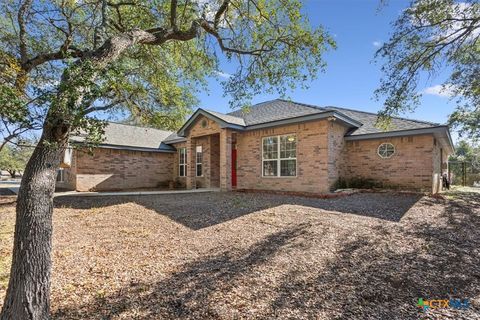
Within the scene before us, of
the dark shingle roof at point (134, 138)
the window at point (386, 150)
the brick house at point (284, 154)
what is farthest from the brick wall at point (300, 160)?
the dark shingle roof at point (134, 138)

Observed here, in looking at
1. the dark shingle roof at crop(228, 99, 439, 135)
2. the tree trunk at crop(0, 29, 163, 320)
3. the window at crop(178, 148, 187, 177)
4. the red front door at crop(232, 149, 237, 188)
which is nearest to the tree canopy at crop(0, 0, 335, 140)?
the dark shingle roof at crop(228, 99, 439, 135)

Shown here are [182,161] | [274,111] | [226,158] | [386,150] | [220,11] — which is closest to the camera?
[220,11]

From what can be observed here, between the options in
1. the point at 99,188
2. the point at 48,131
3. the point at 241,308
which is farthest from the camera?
the point at 99,188

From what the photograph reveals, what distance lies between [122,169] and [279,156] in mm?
10410

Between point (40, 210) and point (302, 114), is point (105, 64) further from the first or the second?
point (302, 114)

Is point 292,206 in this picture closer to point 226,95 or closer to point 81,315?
point 226,95

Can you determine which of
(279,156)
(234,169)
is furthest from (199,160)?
(279,156)

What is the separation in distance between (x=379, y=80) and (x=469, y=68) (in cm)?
578

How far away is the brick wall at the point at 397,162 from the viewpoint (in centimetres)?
1028

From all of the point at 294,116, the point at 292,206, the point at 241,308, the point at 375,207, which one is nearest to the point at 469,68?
the point at 294,116

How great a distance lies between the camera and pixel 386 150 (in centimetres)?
1125

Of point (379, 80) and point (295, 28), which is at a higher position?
point (295, 28)

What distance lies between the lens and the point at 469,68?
37.1 feet

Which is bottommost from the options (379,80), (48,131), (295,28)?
(48,131)
